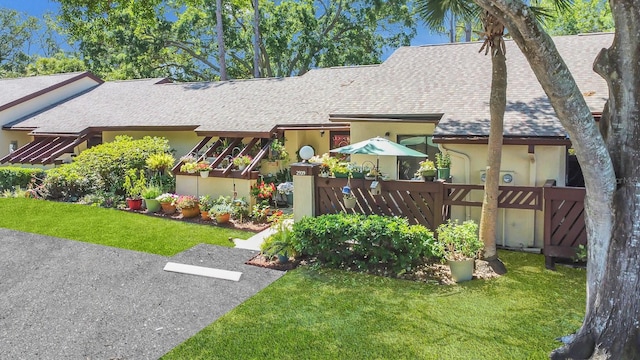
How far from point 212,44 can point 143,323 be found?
27.9 metres

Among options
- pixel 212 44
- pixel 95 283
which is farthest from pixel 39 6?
pixel 95 283

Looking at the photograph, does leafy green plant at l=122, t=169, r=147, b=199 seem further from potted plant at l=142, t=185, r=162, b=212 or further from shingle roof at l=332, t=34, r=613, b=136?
shingle roof at l=332, t=34, r=613, b=136

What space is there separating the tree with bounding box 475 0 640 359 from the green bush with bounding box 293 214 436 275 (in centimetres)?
328

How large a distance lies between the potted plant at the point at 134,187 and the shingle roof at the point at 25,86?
36.2ft

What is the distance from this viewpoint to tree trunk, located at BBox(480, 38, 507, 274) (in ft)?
25.2

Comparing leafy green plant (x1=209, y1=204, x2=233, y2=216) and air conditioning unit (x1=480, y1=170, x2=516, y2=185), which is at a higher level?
air conditioning unit (x1=480, y1=170, x2=516, y2=185)

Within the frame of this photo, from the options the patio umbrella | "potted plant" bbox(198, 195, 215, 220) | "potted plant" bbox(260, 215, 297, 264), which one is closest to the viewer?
"potted plant" bbox(260, 215, 297, 264)

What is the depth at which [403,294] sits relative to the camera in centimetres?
708

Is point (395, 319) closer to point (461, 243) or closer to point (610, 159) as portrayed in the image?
point (461, 243)

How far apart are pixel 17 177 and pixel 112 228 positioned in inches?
305

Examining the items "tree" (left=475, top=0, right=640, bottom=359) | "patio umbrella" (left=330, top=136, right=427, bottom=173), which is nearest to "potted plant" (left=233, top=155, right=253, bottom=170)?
"patio umbrella" (left=330, top=136, right=427, bottom=173)

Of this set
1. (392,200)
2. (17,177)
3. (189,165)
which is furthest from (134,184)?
(392,200)

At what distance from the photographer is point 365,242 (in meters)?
8.02

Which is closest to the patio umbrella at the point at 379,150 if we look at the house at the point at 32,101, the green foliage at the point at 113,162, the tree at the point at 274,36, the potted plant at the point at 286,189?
the potted plant at the point at 286,189
